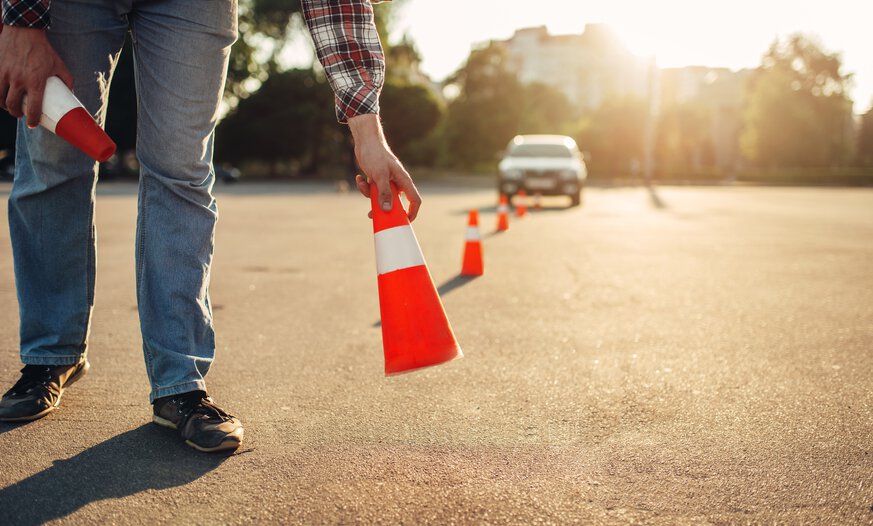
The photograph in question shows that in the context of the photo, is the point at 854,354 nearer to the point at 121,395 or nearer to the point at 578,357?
the point at 578,357

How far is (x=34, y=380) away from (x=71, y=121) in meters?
0.86

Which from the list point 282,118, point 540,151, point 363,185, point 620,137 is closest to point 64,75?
point 363,185

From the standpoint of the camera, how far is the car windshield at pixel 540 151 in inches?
762

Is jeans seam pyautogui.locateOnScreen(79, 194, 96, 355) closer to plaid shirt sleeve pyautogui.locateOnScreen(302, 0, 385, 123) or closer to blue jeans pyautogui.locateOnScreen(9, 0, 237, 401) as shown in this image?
blue jeans pyautogui.locateOnScreen(9, 0, 237, 401)

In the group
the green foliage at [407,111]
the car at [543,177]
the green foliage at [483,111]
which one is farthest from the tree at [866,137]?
the car at [543,177]

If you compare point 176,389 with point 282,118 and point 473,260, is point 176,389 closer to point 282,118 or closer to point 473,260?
point 473,260

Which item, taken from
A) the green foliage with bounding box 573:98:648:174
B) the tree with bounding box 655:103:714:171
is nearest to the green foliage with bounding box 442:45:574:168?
the green foliage with bounding box 573:98:648:174

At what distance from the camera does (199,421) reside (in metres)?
2.34

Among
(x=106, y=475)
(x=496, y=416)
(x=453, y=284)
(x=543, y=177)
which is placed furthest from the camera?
(x=543, y=177)

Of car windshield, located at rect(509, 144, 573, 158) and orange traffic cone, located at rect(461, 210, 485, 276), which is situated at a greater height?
car windshield, located at rect(509, 144, 573, 158)

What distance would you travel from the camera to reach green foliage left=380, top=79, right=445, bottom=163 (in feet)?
140

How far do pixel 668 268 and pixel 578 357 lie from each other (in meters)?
3.95

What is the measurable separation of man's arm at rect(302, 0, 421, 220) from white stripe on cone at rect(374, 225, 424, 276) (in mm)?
64

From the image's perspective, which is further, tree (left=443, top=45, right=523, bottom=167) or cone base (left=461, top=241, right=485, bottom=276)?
tree (left=443, top=45, right=523, bottom=167)
